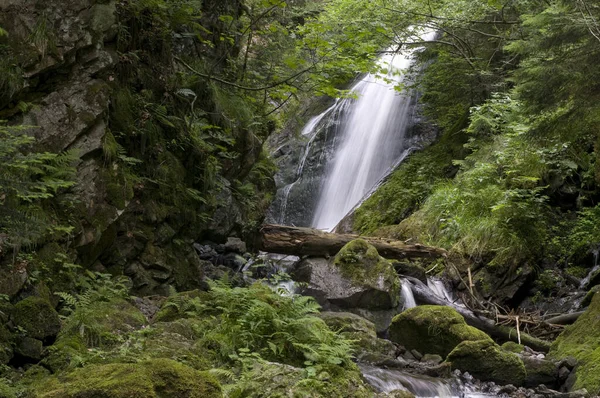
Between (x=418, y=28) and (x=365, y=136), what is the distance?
4.60 metres

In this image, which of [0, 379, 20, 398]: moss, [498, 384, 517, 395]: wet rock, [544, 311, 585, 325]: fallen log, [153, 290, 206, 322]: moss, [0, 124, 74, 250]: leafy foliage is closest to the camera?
[0, 379, 20, 398]: moss

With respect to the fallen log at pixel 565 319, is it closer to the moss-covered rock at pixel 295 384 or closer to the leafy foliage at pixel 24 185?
the moss-covered rock at pixel 295 384

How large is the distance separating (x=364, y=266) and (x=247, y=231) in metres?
2.54

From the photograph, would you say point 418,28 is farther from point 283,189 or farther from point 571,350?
point 571,350

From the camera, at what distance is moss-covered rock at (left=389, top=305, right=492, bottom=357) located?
755 centimetres

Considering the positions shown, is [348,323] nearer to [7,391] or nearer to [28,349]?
[28,349]

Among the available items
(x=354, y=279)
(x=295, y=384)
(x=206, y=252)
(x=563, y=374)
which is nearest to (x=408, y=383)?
(x=563, y=374)

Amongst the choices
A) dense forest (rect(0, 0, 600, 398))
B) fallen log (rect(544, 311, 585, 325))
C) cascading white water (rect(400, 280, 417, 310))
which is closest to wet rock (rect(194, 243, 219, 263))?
dense forest (rect(0, 0, 600, 398))

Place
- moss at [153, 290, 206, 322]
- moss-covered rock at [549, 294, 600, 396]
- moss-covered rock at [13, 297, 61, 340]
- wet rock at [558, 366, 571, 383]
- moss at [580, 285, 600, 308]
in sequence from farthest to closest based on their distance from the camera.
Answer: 1. moss at [580, 285, 600, 308]
2. wet rock at [558, 366, 571, 383]
3. moss-covered rock at [549, 294, 600, 396]
4. moss at [153, 290, 206, 322]
5. moss-covered rock at [13, 297, 61, 340]

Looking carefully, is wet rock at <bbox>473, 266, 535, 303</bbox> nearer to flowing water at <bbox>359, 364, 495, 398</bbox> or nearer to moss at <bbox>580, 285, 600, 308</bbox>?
moss at <bbox>580, 285, 600, 308</bbox>

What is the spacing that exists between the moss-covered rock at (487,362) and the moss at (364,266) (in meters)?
2.52

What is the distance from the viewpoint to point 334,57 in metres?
9.24

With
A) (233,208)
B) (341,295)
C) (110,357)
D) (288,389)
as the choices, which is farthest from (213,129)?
(288,389)

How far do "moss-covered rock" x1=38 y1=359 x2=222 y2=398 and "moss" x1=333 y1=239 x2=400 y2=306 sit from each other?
667 centimetres
